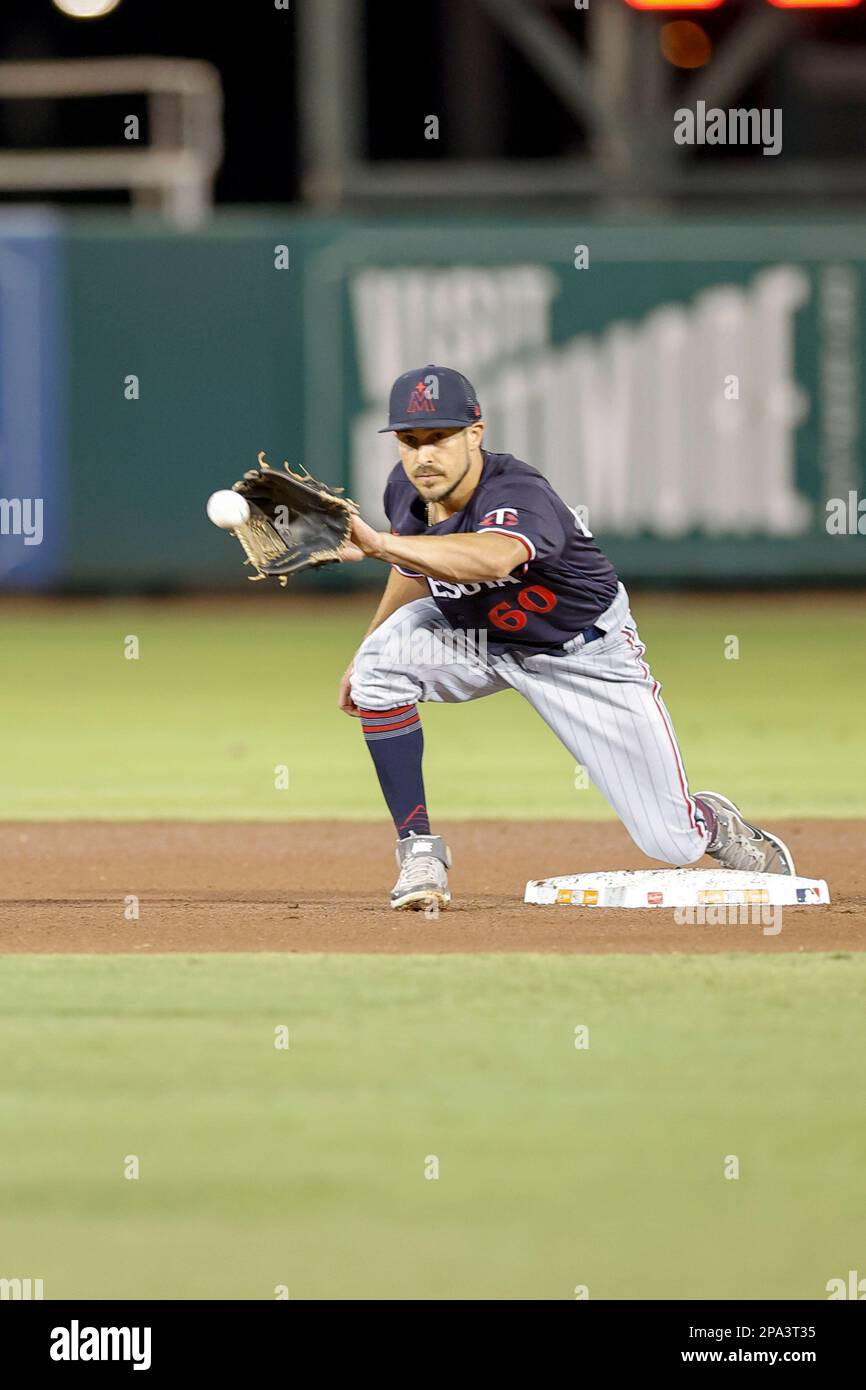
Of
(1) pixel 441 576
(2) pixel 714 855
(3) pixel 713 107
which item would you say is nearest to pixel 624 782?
(2) pixel 714 855

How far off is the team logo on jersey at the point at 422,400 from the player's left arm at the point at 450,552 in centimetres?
33

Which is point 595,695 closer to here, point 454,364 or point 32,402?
point 454,364

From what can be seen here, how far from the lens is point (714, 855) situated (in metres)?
6.90

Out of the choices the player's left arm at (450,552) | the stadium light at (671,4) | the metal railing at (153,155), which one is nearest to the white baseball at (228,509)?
the player's left arm at (450,552)

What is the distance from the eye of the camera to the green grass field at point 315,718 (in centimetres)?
949

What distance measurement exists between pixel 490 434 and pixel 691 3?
10.2 feet

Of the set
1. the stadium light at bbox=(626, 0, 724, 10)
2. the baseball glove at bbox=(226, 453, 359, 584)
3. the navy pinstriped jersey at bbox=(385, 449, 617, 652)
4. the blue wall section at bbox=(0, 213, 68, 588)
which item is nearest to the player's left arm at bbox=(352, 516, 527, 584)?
the baseball glove at bbox=(226, 453, 359, 584)

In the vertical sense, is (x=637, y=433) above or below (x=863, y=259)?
below

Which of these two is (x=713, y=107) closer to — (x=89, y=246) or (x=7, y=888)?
(x=89, y=246)

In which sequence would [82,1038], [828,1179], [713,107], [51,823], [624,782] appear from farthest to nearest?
[713,107]
[51,823]
[624,782]
[82,1038]
[828,1179]

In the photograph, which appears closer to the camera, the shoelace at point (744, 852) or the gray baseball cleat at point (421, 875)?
the gray baseball cleat at point (421, 875)

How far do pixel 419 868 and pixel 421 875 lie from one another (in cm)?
3

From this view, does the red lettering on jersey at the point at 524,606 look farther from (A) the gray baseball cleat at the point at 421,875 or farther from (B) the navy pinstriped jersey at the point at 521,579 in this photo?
(A) the gray baseball cleat at the point at 421,875

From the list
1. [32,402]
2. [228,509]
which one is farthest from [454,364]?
[228,509]
